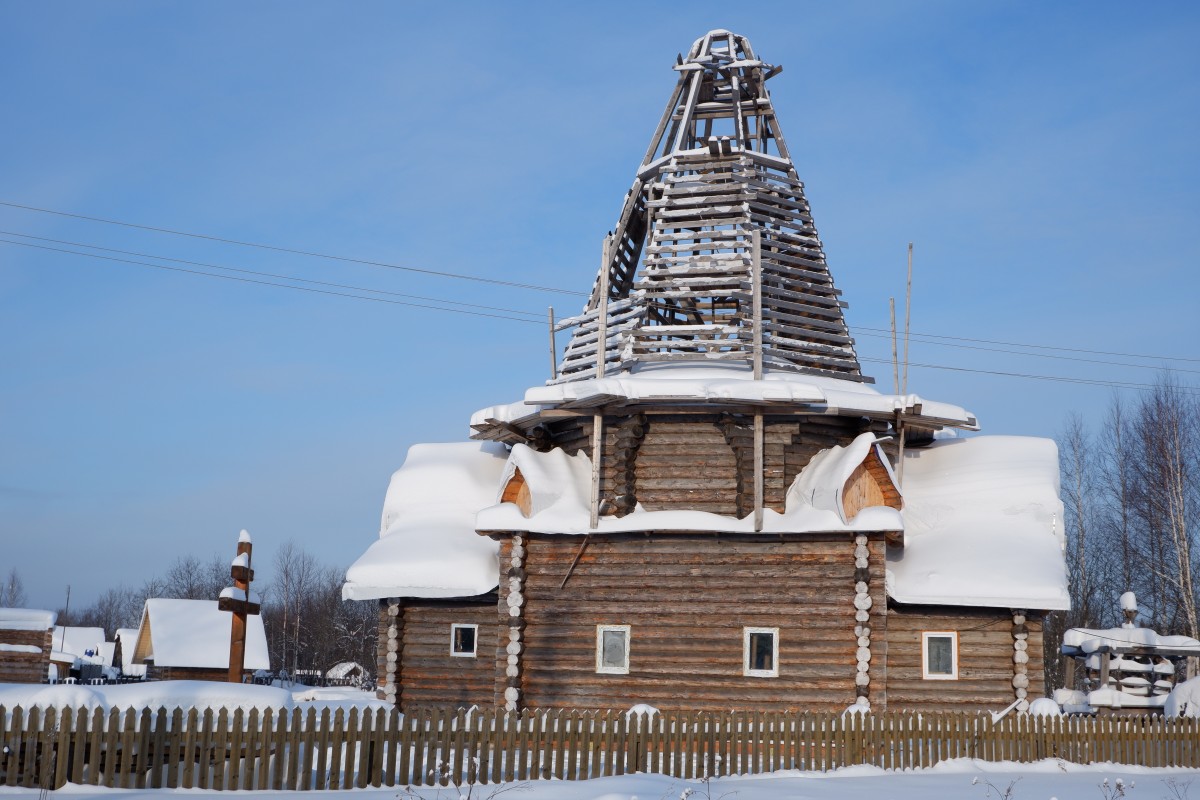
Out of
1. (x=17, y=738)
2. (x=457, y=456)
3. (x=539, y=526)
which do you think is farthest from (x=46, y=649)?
(x=17, y=738)

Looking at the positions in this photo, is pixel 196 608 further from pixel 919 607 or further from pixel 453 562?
pixel 919 607

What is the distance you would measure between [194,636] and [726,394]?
119 feet

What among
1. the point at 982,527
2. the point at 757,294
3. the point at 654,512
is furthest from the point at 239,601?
the point at 982,527

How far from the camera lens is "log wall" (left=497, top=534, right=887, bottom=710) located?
67.9ft

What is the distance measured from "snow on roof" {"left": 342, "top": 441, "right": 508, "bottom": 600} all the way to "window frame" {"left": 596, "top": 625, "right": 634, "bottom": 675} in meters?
2.73

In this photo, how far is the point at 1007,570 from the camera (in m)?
21.4

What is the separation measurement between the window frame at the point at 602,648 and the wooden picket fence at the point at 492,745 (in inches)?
160

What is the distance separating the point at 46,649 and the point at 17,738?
3238cm

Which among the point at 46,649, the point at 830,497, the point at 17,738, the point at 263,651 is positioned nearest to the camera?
the point at 17,738

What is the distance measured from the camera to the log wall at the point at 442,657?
23.5 meters

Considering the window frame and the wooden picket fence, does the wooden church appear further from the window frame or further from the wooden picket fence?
A: the wooden picket fence

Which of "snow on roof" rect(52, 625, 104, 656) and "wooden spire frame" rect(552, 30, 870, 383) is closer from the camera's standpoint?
"wooden spire frame" rect(552, 30, 870, 383)

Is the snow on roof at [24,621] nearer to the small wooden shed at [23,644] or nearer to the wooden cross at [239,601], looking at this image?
the small wooden shed at [23,644]

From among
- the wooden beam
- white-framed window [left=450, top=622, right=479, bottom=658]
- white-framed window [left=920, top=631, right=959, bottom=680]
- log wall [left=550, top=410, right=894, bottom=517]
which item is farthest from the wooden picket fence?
white-framed window [left=450, top=622, right=479, bottom=658]
